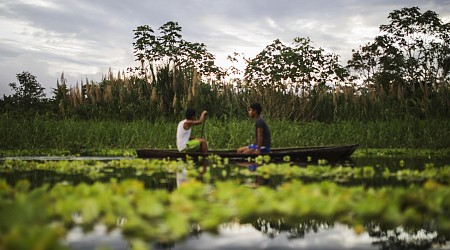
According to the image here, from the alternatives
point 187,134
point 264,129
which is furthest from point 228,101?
point 264,129

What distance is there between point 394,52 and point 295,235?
25729 millimetres

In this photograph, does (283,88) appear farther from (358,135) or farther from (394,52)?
(394,52)

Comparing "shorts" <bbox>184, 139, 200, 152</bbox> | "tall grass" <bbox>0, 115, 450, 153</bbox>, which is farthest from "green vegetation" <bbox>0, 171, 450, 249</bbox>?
"tall grass" <bbox>0, 115, 450, 153</bbox>

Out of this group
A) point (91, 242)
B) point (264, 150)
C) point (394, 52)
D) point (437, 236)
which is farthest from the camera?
point (394, 52)

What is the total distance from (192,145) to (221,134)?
3468 millimetres

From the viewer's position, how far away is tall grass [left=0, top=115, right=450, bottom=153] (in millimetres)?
15148

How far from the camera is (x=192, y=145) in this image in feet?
39.1

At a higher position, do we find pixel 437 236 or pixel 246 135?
pixel 246 135

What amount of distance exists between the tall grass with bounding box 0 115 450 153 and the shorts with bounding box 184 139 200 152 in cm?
Result: 299

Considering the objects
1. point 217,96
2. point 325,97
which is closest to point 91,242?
point 217,96

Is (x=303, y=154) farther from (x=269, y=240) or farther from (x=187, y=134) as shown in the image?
(x=269, y=240)

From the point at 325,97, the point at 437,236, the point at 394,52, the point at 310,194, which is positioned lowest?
the point at 437,236

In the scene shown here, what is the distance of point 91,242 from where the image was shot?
12.3 feet

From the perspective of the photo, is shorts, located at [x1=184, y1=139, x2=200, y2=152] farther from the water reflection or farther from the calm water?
the water reflection
